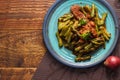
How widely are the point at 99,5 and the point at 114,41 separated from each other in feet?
0.61

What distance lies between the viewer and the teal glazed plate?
A: 1.51 m

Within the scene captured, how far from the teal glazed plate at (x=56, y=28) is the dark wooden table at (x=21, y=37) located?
0.05 m

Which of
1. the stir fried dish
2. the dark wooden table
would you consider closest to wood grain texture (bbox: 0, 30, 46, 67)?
the dark wooden table

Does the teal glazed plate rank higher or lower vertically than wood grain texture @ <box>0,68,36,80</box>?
higher

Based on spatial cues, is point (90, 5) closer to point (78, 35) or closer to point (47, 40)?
point (78, 35)

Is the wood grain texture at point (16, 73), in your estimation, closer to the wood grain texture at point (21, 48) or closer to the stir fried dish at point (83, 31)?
the wood grain texture at point (21, 48)

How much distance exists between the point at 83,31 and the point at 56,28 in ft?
0.44

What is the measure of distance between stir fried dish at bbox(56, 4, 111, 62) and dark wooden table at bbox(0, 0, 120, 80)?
0.10 meters

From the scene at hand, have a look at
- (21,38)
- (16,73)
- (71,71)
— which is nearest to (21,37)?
(21,38)

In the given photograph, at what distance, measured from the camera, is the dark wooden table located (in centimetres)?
158

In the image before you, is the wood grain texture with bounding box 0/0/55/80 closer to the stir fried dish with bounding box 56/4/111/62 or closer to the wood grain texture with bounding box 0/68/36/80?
the wood grain texture with bounding box 0/68/36/80

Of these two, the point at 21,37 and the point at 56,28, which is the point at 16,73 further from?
the point at 56,28

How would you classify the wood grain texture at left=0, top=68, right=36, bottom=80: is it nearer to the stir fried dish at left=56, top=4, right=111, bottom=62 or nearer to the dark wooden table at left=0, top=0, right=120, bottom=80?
the dark wooden table at left=0, top=0, right=120, bottom=80

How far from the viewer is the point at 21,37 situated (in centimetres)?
161
